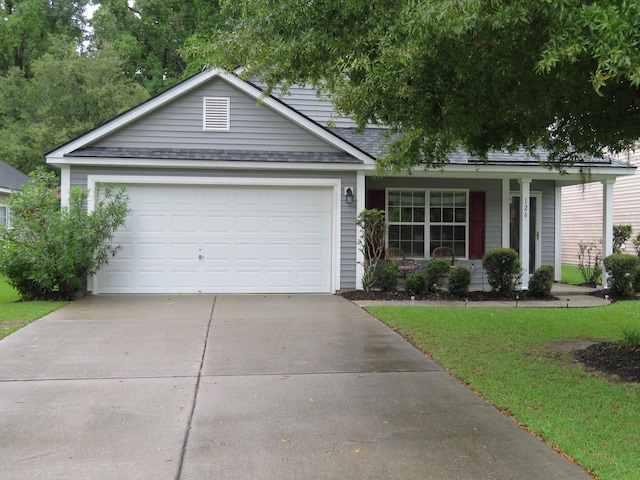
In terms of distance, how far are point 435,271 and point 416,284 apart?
582mm

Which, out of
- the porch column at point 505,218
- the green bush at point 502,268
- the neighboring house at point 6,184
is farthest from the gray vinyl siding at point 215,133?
the neighboring house at point 6,184

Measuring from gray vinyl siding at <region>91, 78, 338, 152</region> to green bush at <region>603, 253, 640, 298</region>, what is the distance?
6733 mm

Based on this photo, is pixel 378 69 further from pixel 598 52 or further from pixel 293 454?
pixel 293 454

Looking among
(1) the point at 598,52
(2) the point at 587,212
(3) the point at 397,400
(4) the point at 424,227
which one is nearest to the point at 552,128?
(1) the point at 598,52

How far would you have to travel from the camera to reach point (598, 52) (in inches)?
140

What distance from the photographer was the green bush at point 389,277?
11.5 meters

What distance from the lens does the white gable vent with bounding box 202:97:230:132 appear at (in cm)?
1151

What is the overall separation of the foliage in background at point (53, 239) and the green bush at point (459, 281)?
7013mm

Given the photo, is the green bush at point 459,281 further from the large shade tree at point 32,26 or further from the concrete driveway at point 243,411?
the large shade tree at point 32,26

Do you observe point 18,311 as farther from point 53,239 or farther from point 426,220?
point 426,220

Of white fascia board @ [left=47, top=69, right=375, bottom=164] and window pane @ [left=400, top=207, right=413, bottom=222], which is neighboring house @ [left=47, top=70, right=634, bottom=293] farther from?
window pane @ [left=400, top=207, right=413, bottom=222]

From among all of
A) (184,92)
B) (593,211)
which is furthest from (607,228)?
Result: (184,92)

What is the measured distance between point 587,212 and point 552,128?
48.9 ft

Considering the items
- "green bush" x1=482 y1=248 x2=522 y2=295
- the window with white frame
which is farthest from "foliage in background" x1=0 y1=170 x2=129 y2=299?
"green bush" x1=482 y1=248 x2=522 y2=295
